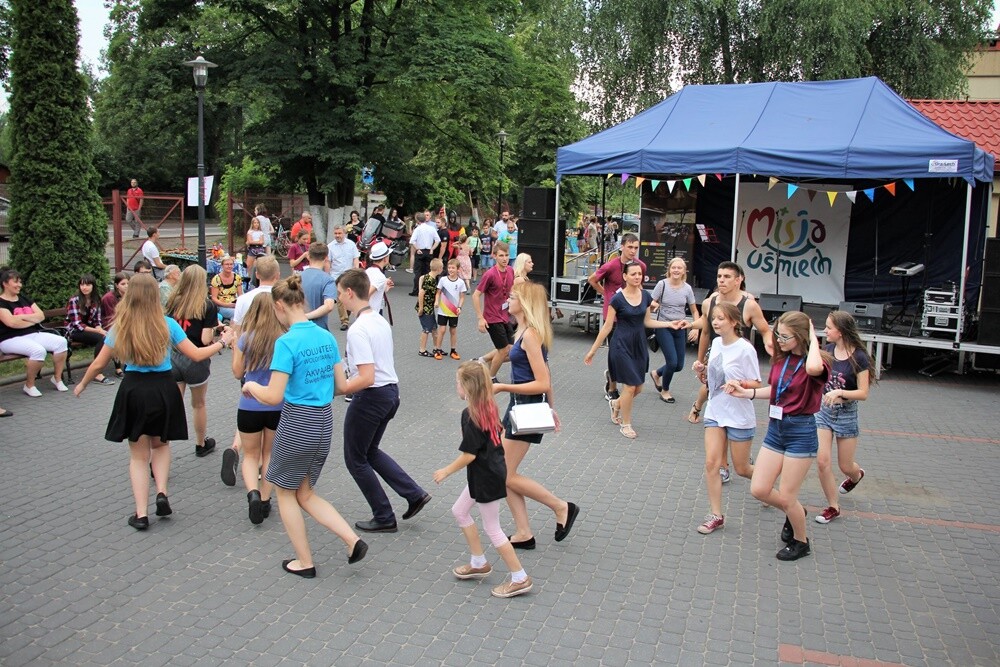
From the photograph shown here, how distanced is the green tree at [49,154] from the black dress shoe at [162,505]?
7.64 m

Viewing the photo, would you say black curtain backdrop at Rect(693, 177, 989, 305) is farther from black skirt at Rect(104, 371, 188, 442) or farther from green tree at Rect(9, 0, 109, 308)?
black skirt at Rect(104, 371, 188, 442)

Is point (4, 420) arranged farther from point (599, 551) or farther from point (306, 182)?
point (306, 182)

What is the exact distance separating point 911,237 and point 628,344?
26.9 feet

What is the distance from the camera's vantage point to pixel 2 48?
949 inches

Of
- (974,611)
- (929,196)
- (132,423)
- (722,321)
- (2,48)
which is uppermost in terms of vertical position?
(2,48)

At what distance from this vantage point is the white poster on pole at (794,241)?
14695 mm

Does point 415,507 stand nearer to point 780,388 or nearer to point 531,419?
point 531,419

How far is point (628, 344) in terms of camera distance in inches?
328

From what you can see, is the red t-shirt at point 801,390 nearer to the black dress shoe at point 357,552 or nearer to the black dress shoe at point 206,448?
the black dress shoe at point 357,552

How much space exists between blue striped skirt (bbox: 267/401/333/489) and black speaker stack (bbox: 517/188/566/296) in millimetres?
10614

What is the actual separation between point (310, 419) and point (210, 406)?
462 cm

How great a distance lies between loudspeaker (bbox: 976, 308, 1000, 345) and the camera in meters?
→ 11.4

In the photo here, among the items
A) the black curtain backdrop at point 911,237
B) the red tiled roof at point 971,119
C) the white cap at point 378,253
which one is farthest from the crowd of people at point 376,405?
the red tiled roof at point 971,119

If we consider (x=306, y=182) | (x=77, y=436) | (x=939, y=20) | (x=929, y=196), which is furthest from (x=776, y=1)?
(x=77, y=436)
